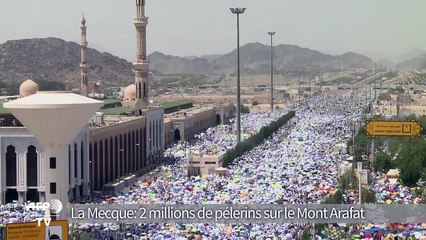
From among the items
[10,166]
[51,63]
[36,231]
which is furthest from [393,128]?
[51,63]

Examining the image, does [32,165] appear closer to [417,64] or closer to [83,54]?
[83,54]

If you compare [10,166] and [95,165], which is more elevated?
[10,166]

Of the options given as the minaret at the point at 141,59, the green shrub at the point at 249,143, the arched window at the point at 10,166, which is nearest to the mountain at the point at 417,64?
the green shrub at the point at 249,143

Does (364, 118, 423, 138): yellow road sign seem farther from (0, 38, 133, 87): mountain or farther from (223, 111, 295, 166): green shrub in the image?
(0, 38, 133, 87): mountain

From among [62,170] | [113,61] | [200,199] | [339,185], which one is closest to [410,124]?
[339,185]

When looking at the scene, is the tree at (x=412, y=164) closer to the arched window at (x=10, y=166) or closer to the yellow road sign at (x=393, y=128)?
the yellow road sign at (x=393, y=128)
